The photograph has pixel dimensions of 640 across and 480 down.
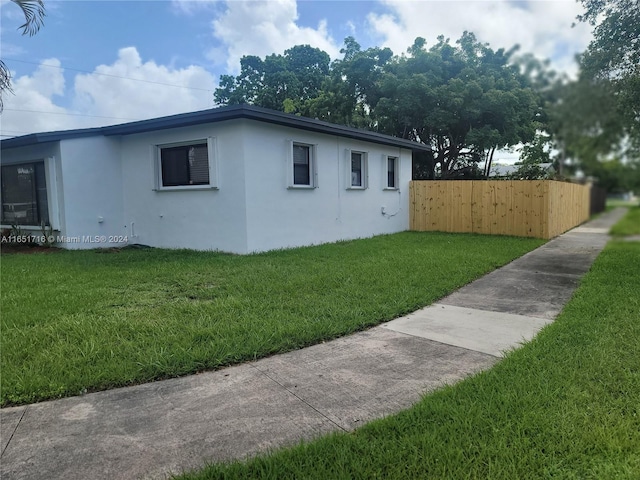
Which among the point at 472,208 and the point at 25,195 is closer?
the point at 25,195

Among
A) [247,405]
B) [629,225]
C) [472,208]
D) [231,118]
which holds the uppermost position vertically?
[231,118]

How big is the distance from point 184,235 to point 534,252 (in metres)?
7.95

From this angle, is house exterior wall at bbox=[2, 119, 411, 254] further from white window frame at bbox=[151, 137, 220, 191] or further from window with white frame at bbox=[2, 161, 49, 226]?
window with white frame at bbox=[2, 161, 49, 226]

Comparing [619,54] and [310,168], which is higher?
[310,168]

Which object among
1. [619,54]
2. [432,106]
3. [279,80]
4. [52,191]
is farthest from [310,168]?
[279,80]

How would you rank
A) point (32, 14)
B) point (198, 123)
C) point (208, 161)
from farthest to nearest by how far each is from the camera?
1. point (208, 161)
2. point (198, 123)
3. point (32, 14)

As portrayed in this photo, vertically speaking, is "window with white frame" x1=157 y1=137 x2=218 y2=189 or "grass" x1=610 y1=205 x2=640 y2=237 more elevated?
"window with white frame" x1=157 y1=137 x2=218 y2=189

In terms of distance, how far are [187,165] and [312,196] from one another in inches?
120

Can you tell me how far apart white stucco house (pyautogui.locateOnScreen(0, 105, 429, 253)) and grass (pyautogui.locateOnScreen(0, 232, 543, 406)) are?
98 cm

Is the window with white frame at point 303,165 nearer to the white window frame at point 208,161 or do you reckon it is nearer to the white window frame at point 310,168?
the white window frame at point 310,168

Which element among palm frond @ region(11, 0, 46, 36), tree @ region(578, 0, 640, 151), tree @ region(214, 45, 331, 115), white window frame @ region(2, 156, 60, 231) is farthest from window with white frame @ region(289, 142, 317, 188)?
tree @ region(214, 45, 331, 115)

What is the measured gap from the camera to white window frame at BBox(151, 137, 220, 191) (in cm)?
901

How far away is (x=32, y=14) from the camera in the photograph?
3.17 meters

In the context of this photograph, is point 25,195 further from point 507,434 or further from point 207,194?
point 507,434
